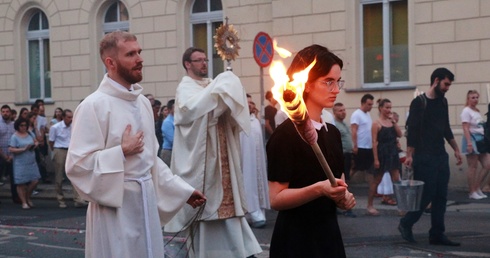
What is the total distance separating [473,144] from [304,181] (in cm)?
1211

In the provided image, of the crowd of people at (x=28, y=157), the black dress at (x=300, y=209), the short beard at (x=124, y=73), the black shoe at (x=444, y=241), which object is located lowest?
the black shoe at (x=444, y=241)

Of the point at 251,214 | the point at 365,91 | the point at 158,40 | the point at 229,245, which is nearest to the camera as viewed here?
the point at 229,245

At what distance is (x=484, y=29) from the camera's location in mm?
16812

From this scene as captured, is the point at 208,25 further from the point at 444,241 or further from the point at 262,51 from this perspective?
the point at 444,241

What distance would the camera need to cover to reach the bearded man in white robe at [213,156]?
859 centimetres

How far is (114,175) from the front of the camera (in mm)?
5543

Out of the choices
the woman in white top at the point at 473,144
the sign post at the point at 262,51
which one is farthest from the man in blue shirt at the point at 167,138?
the woman in white top at the point at 473,144

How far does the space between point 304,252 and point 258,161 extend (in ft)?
27.3

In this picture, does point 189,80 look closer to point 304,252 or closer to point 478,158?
point 304,252

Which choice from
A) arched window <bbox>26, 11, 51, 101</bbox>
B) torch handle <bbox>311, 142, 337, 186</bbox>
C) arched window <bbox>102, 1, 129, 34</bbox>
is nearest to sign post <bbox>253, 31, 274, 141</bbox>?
arched window <bbox>102, 1, 129, 34</bbox>

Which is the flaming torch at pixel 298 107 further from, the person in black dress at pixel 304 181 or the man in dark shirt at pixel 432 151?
the man in dark shirt at pixel 432 151

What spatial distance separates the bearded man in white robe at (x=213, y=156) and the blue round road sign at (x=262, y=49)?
21.6ft

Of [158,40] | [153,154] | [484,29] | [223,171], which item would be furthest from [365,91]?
[153,154]

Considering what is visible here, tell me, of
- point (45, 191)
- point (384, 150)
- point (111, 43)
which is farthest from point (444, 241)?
point (45, 191)
